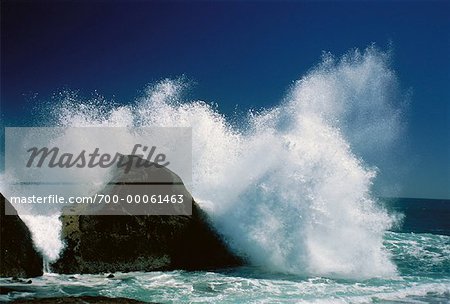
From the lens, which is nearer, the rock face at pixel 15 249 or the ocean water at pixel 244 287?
the ocean water at pixel 244 287

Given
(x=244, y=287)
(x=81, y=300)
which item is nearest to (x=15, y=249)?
(x=81, y=300)

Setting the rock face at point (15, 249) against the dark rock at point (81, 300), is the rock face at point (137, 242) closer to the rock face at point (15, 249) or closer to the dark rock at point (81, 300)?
the rock face at point (15, 249)

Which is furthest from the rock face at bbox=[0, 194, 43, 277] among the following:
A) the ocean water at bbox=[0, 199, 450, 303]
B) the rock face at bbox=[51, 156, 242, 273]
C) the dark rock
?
the dark rock

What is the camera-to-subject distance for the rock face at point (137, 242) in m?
15.6

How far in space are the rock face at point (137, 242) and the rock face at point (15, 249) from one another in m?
0.89

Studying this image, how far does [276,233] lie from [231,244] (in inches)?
77.1

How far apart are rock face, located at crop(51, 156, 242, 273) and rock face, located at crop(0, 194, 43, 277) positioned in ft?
2.93

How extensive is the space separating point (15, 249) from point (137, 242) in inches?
161

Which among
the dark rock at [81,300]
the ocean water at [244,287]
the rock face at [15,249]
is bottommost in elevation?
the dark rock at [81,300]

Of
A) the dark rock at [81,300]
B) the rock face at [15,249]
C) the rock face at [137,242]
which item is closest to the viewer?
the dark rock at [81,300]

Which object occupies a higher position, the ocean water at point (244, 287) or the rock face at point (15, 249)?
the rock face at point (15, 249)

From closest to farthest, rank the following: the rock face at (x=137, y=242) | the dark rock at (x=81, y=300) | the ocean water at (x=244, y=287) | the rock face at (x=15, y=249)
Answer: the dark rock at (x=81, y=300), the ocean water at (x=244, y=287), the rock face at (x=15, y=249), the rock face at (x=137, y=242)

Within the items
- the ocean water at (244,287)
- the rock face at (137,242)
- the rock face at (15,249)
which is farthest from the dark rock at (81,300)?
the rock face at (137,242)

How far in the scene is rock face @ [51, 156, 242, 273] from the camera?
51.2ft
